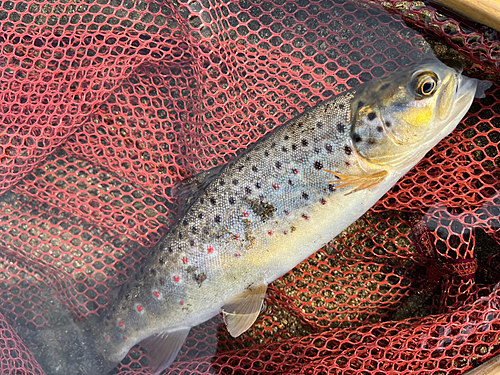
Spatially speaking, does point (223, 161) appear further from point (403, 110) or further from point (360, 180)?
point (403, 110)

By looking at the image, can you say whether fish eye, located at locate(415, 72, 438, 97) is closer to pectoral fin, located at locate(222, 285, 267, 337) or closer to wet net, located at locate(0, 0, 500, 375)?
wet net, located at locate(0, 0, 500, 375)

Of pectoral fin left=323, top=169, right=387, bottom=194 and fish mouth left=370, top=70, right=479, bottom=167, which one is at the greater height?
fish mouth left=370, top=70, right=479, bottom=167

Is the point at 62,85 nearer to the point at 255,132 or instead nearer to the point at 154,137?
the point at 154,137

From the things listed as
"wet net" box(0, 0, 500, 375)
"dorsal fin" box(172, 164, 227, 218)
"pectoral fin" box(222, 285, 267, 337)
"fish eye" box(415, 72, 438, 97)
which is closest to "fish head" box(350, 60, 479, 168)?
"fish eye" box(415, 72, 438, 97)

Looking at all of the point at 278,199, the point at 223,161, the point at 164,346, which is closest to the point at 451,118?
the point at 278,199

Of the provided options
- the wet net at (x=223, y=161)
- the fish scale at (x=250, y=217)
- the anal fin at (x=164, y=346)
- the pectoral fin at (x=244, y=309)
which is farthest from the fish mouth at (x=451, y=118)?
the anal fin at (x=164, y=346)

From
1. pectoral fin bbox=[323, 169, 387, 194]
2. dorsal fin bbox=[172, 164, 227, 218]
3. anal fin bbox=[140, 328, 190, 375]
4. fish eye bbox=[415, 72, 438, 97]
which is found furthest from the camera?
anal fin bbox=[140, 328, 190, 375]

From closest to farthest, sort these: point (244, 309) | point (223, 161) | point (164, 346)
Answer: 1. point (244, 309)
2. point (164, 346)
3. point (223, 161)

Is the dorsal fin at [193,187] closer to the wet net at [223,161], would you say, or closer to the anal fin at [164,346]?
the wet net at [223,161]

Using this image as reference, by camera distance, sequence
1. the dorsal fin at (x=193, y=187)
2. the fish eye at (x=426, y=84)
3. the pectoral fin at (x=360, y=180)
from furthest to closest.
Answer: the dorsal fin at (x=193, y=187), the pectoral fin at (x=360, y=180), the fish eye at (x=426, y=84)
